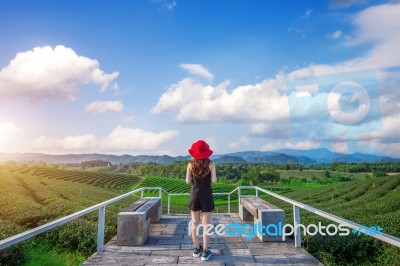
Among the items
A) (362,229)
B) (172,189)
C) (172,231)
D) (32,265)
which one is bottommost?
(172,189)

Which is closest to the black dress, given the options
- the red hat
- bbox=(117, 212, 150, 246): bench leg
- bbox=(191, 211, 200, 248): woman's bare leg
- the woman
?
the woman

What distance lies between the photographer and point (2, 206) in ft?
59.8

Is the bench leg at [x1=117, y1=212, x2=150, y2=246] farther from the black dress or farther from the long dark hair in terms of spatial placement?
the long dark hair

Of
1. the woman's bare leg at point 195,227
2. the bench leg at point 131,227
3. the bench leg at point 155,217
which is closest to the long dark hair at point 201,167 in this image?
the woman's bare leg at point 195,227

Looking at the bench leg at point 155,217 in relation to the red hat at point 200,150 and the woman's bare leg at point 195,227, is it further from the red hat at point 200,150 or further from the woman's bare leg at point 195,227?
the red hat at point 200,150

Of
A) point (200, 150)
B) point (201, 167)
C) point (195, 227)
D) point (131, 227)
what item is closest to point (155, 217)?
point (131, 227)

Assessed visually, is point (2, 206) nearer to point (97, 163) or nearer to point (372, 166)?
point (372, 166)

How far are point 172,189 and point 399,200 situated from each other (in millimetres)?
52847

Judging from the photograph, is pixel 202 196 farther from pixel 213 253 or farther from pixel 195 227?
pixel 213 253

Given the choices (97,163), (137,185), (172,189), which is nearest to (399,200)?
(172,189)

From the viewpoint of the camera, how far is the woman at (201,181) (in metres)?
4.52

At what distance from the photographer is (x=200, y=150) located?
14.8 feet

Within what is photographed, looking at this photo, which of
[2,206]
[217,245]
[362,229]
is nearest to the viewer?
[362,229]

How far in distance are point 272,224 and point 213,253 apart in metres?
1.26
